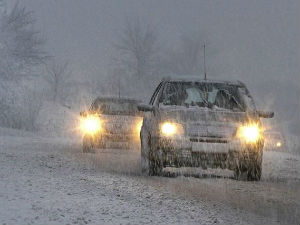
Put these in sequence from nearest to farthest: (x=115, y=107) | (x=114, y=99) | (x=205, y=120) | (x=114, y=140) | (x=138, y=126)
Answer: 1. (x=205, y=120)
2. (x=114, y=140)
3. (x=138, y=126)
4. (x=115, y=107)
5. (x=114, y=99)

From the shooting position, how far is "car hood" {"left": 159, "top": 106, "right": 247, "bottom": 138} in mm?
8883

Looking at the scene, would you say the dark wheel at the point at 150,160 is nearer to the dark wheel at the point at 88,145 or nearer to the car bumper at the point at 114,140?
the car bumper at the point at 114,140

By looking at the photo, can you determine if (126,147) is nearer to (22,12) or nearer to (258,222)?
(258,222)

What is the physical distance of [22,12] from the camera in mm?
31391

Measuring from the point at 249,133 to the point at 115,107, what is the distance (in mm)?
6351

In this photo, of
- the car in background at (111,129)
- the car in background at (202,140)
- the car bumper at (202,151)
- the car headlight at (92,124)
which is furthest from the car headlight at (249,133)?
the car headlight at (92,124)

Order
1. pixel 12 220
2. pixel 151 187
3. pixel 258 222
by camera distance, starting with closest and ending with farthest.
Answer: pixel 12 220 < pixel 258 222 < pixel 151 187

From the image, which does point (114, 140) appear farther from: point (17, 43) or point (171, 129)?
point (17, 43)

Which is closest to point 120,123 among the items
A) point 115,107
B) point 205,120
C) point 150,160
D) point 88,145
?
point 88,145

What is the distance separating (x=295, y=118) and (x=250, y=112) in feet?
334

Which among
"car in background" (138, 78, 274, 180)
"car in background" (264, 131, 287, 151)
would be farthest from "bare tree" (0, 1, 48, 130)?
"car in background" (138, 78, 274, 180)

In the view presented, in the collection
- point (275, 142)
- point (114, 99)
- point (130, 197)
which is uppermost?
point (275, 142)

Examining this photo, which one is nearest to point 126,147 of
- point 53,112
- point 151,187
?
point 151,187

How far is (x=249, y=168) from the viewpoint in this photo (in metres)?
9.14
